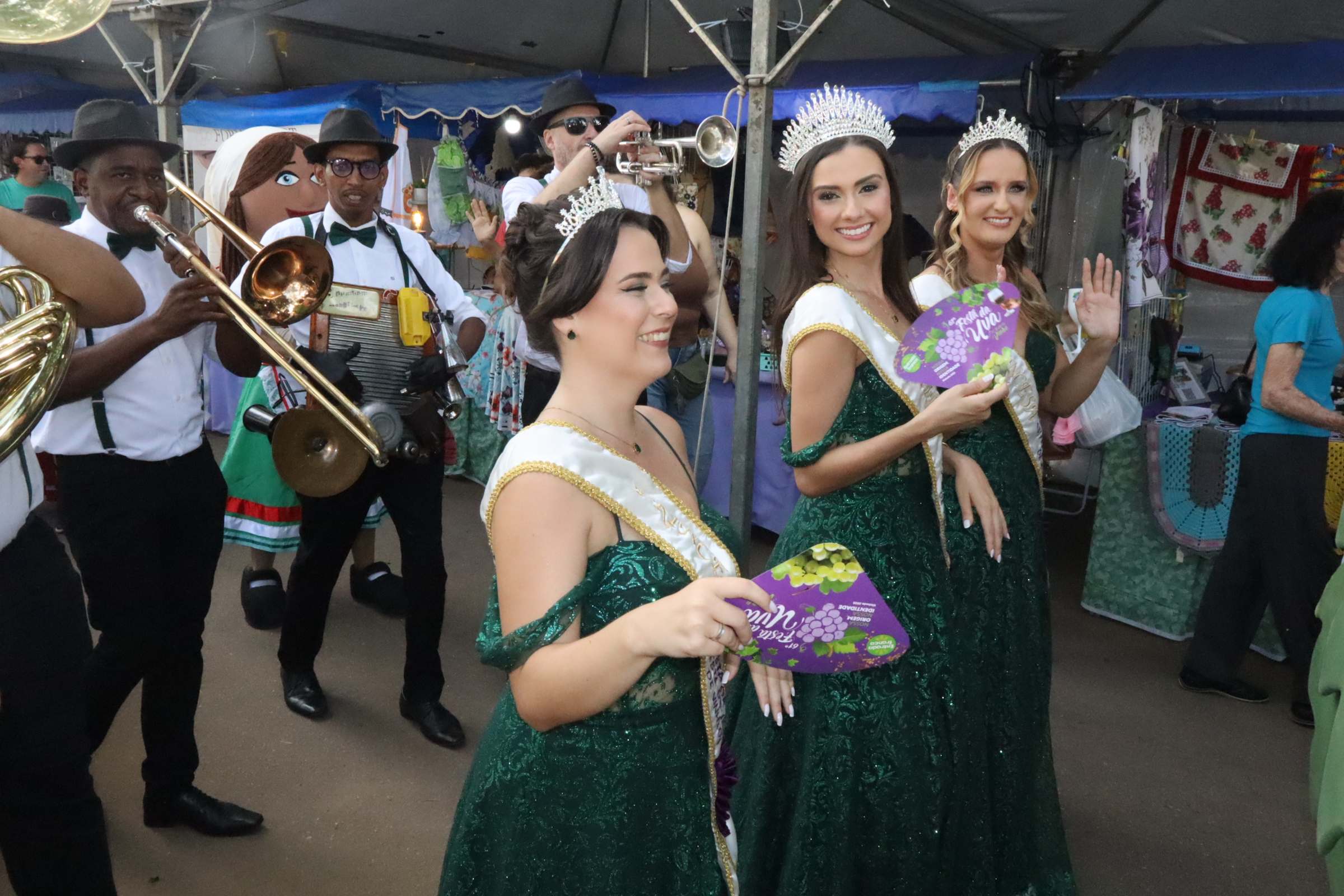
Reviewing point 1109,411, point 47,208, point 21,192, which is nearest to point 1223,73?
point 1109,411

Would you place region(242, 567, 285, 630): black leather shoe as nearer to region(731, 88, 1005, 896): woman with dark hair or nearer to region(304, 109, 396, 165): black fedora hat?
region(304, 109, 396, 165): black fedora hat

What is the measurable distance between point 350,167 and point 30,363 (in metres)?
1.75

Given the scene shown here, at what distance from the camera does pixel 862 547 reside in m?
2.10

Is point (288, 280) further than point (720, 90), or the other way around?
point (720, 90)

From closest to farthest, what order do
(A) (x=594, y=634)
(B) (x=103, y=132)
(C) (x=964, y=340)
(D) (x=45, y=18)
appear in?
(A) (x=594, y=634), (D) (x=45, y=18), (C) (x=964, y=340), (B) (x=103, y=132)

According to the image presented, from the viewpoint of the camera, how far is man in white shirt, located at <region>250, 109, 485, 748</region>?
10.4 feet

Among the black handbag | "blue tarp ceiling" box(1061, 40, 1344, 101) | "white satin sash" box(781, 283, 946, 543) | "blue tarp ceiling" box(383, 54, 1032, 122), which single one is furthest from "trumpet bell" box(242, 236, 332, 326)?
the black handbag

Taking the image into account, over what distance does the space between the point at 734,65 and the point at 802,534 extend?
185 centimetres

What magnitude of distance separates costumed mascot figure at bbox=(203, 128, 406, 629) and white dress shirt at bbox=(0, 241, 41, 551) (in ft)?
6.31

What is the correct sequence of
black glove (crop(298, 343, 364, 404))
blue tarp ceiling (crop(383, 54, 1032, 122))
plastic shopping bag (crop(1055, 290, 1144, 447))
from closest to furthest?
black glove (crop(298, 343, 364, 404)) < plastic shopping bag (crop(1055, 290, 1144, 447)) < blue tarp ceiling (crop(383, 54, 1032, 122))

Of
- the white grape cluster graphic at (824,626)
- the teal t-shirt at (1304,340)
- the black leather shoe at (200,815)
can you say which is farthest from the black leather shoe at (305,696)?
the teal t-shirt at (1304,340)

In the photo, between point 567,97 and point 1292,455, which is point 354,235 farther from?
point 1292,455

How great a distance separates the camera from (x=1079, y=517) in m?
6.30

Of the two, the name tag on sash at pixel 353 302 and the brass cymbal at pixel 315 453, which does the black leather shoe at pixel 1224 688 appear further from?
the name tag on sash at pixel 353 302
